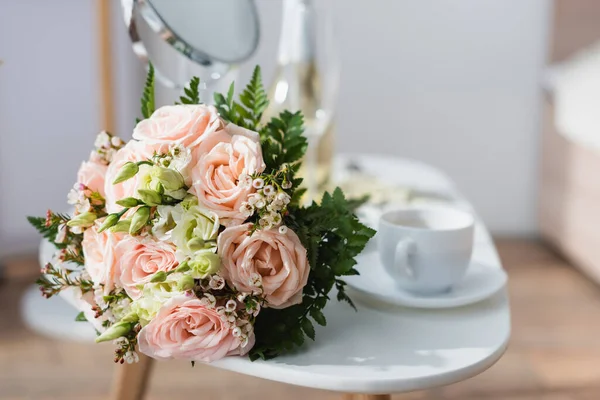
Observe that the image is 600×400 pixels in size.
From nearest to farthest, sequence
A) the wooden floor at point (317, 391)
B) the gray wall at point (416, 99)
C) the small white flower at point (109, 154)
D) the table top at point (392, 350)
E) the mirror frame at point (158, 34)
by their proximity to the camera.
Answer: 1. the table top at point (392, 350)
2. the small white flower at point (109, 154)
3. the mirror frame at point (158, 34)
4. the wooden floor at point (317, 391)
5. the gray wall at point (416, 99)

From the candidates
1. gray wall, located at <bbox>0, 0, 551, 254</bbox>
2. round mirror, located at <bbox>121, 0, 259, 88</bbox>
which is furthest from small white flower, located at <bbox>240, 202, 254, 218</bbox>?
gray wall, located at <bbox>0, 0, 551, 254</bbox>

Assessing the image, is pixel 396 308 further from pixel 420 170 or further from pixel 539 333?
pixel 539 333

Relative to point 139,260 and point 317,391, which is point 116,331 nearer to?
point 139,260

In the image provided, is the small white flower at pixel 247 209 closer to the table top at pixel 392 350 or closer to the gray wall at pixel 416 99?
the table top at pixel 392 350

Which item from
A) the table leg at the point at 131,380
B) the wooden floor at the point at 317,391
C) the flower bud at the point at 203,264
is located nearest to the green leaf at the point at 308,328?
the flower bud at the point at 203,264

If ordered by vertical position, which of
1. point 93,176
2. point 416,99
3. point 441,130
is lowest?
point 441,130

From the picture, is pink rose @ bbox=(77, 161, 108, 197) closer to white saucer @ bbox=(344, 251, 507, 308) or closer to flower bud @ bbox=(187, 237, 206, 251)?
flower bud @ bbox=(187, 237, 206, 251)

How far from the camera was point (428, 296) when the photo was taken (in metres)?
0.79

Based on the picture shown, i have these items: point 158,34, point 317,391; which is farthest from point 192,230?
point 317,391

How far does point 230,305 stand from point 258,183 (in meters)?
0.11

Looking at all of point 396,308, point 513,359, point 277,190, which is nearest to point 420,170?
point 513,359

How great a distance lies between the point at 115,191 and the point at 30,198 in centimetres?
Result: 169

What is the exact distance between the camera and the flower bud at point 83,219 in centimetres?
68

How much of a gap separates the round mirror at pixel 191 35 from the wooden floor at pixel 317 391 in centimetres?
73
